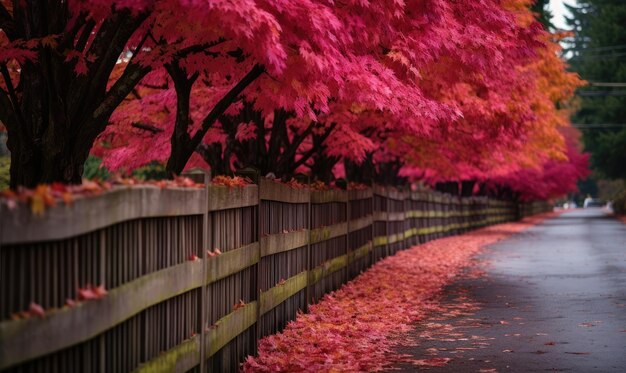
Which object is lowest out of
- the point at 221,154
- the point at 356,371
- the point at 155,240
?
the point at 356,371

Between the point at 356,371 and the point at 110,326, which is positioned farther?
the point at 356,371

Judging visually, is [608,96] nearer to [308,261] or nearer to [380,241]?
[380,241]

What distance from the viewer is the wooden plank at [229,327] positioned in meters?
8.02

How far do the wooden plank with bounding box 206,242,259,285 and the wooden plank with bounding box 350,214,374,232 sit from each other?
8679 millimetres

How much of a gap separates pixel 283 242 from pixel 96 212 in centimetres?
653

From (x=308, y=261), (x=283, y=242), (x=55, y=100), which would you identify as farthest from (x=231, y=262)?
(x=308, y=261)

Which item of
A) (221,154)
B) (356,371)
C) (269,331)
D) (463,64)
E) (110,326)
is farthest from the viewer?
(221,154)

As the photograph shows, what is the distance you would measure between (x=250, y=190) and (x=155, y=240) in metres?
3.24

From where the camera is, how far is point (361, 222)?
2008 cm

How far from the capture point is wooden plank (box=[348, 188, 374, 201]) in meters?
18.6

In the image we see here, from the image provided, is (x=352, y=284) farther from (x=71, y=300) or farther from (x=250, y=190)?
(x=71, y=300)

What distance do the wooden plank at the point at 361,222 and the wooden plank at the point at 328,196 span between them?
3.70ft

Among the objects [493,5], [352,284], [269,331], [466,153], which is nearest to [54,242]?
[269,331]

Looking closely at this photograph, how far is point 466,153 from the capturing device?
2798 centimetres
